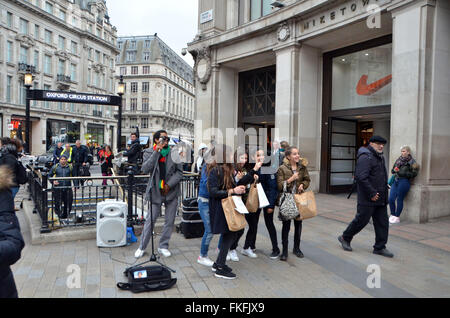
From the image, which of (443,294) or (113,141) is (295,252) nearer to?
(443,294)

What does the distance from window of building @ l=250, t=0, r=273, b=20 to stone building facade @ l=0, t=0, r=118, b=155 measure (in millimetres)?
27571

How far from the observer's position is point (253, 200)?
5.05 m

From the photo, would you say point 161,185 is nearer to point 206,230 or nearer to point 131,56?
point 206,230

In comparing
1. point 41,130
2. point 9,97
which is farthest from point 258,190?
point 41,130

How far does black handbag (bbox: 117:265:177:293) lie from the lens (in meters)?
4.07

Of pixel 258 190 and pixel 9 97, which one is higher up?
pixel 9 97

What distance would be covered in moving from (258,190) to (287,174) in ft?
2.21

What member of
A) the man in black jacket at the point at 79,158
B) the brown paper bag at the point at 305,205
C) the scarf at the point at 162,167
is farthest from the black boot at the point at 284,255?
the man in black jacket at the point at 79,158

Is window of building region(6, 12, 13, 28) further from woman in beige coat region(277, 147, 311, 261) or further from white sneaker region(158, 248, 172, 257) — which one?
woman in beige coat region(277, 147, 311, 261)

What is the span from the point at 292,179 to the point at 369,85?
303 inches

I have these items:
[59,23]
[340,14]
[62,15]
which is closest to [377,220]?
[340,14]

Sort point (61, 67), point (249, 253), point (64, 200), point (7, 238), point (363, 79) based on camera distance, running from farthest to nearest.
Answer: point (61, 67) < point (363, 79) < point (64, 200) < point (249, 253) < point (7, 238)
